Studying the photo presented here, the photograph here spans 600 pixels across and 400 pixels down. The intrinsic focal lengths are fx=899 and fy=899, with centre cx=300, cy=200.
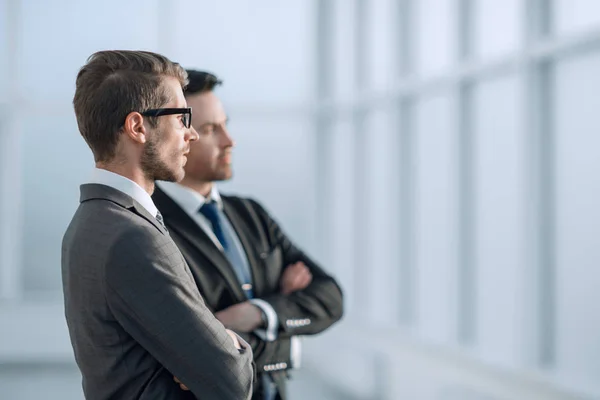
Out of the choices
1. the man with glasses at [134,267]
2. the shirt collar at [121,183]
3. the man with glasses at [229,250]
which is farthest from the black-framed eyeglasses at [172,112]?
the man with glasses at [229,250]

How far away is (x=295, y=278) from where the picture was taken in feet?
8.51

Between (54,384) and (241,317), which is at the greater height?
(241,317)

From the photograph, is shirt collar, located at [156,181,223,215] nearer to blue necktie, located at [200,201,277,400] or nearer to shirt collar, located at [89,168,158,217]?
blue necktie, located at [200,201,277,400]

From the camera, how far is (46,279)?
26.7 feet

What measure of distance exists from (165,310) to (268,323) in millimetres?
849

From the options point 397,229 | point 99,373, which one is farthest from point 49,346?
point 99,373

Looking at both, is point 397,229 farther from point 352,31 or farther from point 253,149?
point 253,149

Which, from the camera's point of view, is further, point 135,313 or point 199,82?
point 199,82

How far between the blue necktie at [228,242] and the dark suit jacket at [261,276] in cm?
2

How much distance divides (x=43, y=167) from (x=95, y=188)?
686 cm

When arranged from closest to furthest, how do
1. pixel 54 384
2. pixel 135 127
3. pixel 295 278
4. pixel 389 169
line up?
pixel 135 127 < pixel 295 278 < pixel 389 169 < pixel 54 384

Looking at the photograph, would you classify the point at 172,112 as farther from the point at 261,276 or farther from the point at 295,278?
the point at 295,278

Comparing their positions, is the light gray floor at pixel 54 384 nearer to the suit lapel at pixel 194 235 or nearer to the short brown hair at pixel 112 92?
the suit lapel at pixel 194 235

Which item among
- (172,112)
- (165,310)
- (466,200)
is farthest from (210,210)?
(466,200)
